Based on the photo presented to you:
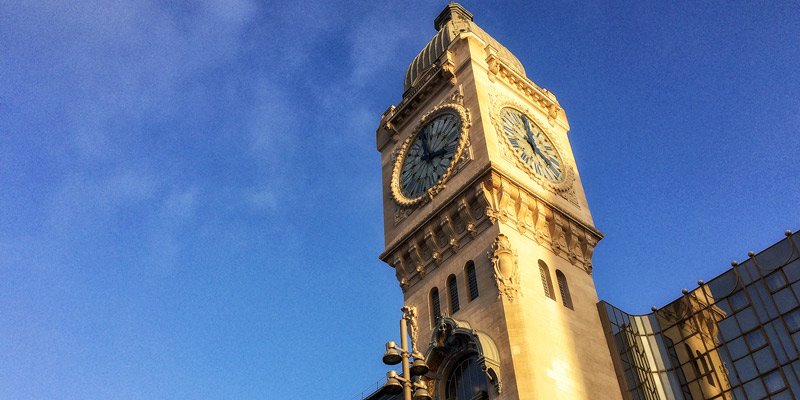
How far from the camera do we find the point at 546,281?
41094mm

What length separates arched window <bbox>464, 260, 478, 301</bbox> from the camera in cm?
4044

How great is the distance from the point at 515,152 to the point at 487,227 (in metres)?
6.20

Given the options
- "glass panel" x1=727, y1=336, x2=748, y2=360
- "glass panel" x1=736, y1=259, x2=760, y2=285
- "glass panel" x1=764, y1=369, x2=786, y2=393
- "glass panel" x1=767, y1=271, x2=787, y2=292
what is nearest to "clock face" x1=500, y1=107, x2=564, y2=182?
"glass panel" x1=736, y1=259, x2=760, y2=285

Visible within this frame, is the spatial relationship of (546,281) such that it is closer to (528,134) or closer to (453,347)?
(453,347)

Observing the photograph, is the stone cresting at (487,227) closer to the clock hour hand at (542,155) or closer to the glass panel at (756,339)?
the clock hour hand at (542,155)

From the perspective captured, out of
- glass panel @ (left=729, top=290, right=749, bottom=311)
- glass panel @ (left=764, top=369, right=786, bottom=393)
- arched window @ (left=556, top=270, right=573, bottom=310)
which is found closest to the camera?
glass panel @ (left=764, top=369, right=786, bottom=393)

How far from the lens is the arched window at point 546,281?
4044 cm

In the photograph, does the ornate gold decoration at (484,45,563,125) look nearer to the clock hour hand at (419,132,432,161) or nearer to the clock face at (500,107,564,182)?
the clock face at (500,107,564,182)

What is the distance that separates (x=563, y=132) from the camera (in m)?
53.2

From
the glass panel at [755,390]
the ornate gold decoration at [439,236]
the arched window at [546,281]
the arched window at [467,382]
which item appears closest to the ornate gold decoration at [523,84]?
the ornate gold decoration at [439,236]

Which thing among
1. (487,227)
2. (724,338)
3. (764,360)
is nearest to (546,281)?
(487,227)

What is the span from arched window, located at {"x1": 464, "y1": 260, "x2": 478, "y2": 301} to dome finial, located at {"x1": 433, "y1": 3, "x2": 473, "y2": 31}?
26996 millimetres

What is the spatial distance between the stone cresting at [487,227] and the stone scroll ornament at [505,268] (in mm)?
1533

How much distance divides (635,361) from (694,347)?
9.60 feet
